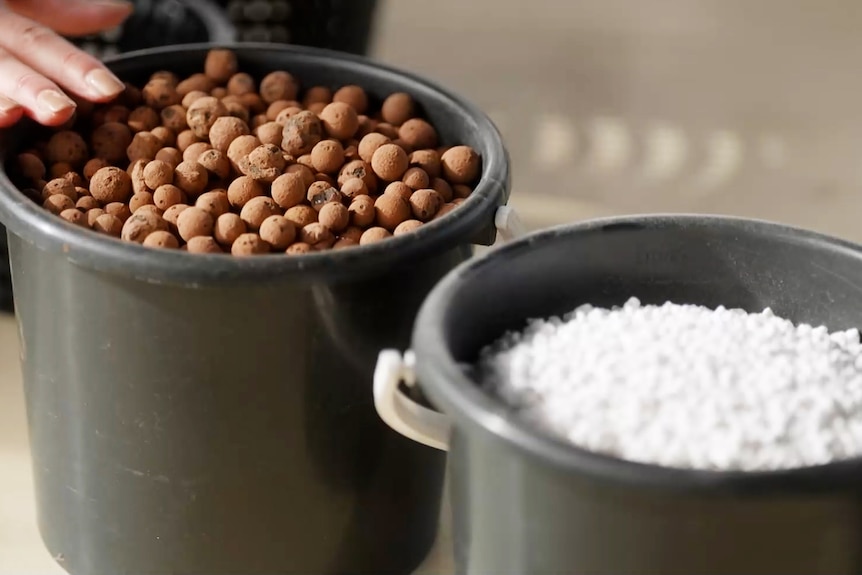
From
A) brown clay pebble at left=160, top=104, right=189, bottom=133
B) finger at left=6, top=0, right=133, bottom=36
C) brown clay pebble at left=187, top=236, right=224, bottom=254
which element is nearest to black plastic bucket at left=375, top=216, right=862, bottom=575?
brown clay pebble at left=187, top=236, right=224, bottom=254

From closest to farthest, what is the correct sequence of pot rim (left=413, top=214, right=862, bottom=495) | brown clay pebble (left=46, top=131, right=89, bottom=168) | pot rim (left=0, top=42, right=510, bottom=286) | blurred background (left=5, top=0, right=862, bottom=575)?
pot rim (left=413, top=214, right=862, bottom=495) < pot rim (left=0, top=42, right=510, bottom=286) < brown clay pebble (left=46, top=131, right=89, bottom=168) < blurred background (left=5, top=0, right=862, bottom=575)

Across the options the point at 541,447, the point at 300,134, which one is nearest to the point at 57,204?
the point at 300,134

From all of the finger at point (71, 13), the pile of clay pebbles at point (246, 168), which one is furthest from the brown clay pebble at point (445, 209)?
Answer: the finger at point (71, 13)

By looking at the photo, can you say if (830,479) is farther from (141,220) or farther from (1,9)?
(1,9)

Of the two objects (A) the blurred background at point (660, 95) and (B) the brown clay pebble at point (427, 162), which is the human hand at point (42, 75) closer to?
(B) the brown clay pebble at point (427, 162)

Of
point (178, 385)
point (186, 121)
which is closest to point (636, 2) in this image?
point (186, 121)

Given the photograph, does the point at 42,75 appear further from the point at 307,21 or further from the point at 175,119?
the point at 307,21

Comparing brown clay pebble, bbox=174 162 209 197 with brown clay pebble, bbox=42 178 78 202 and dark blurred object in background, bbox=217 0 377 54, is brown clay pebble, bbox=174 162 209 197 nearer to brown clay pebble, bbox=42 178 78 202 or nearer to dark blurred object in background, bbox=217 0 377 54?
brown clay pebble, bbox=42 178 78 202
